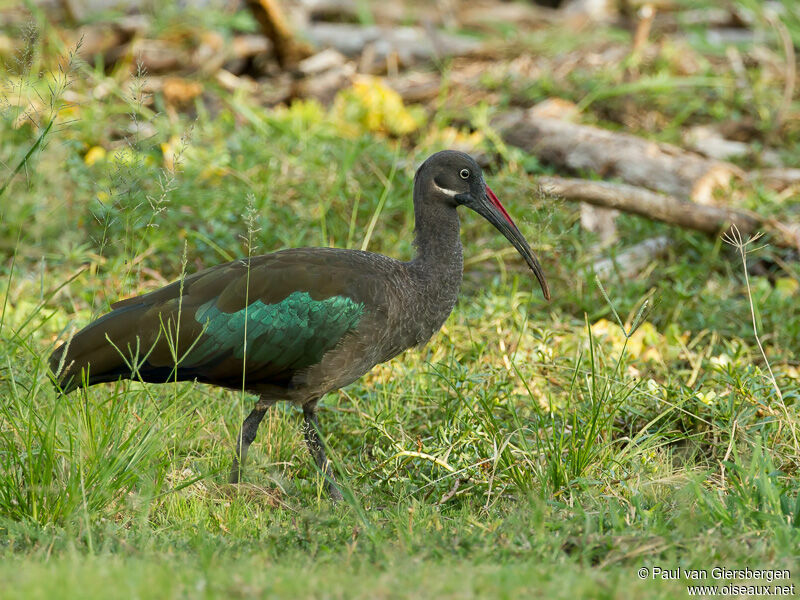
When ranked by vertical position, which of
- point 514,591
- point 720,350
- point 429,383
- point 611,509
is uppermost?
point 514,591

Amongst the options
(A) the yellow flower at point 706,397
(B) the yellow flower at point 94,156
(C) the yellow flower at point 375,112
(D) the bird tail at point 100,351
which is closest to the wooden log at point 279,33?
(C) the yellow flower at point 375,112

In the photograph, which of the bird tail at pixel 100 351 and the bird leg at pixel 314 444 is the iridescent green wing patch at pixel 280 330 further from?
the bird leg at pixel 314 444

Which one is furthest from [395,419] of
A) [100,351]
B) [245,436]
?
[100,351]

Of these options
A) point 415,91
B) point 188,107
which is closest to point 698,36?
point 415,91

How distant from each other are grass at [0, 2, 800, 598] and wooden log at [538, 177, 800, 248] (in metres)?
0.23

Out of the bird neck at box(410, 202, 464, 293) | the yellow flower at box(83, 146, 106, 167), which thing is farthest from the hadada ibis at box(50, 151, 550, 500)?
the yellow flower at box(83, 146, 106, 167)

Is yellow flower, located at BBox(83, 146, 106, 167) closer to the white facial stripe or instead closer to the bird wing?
the bird wing

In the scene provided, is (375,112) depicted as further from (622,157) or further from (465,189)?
(465,189)

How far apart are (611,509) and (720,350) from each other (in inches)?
103

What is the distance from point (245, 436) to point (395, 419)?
2.45 feet

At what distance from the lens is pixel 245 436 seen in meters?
4.75

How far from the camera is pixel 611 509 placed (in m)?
3.84

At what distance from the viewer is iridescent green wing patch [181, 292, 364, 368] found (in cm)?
458

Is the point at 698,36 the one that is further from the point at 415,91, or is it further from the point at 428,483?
the point at 428,483
